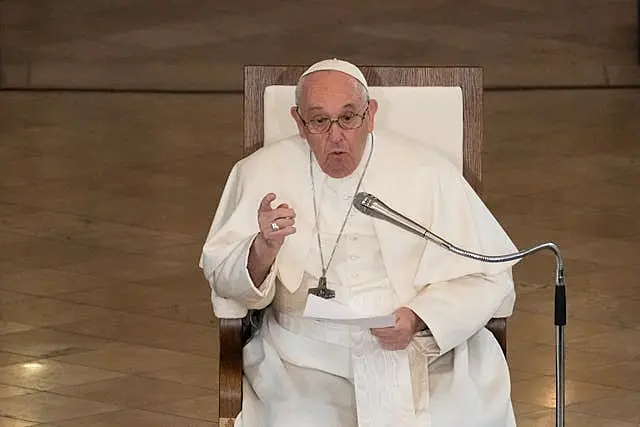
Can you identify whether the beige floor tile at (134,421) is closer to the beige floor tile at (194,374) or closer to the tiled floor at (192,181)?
the tiled floor at (192,181)

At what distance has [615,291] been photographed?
5238mm

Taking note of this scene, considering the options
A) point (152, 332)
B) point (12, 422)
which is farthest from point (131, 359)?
point (12, 422)

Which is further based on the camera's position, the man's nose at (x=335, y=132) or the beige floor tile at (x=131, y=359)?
the beige floor tile at (x=131, y=359)

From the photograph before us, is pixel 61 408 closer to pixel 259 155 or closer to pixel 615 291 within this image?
pixel 259 155

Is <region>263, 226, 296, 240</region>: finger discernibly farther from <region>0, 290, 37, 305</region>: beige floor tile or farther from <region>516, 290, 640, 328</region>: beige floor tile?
<region>0, 290, 37, 305</region>: beige floor tile

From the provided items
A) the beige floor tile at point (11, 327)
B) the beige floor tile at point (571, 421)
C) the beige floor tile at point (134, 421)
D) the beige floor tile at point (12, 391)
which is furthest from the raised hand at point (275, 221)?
the beige floor tile at point (11, 327)

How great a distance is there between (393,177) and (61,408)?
163 centimetres

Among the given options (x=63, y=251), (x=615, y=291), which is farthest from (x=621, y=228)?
(x=63, y=251)

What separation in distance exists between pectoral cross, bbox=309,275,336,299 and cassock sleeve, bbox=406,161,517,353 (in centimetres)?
19

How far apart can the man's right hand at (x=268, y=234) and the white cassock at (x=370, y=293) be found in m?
0.03

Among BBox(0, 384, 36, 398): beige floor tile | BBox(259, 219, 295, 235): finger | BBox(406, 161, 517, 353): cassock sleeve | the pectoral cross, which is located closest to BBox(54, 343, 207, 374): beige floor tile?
BBox(0, 384, 36, 398): beige floor tile

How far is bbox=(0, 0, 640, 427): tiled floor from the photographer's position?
4.64 metres

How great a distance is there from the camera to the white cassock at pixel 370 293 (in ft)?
10.4

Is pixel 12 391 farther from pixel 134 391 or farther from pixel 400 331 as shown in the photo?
pixel 400 331
